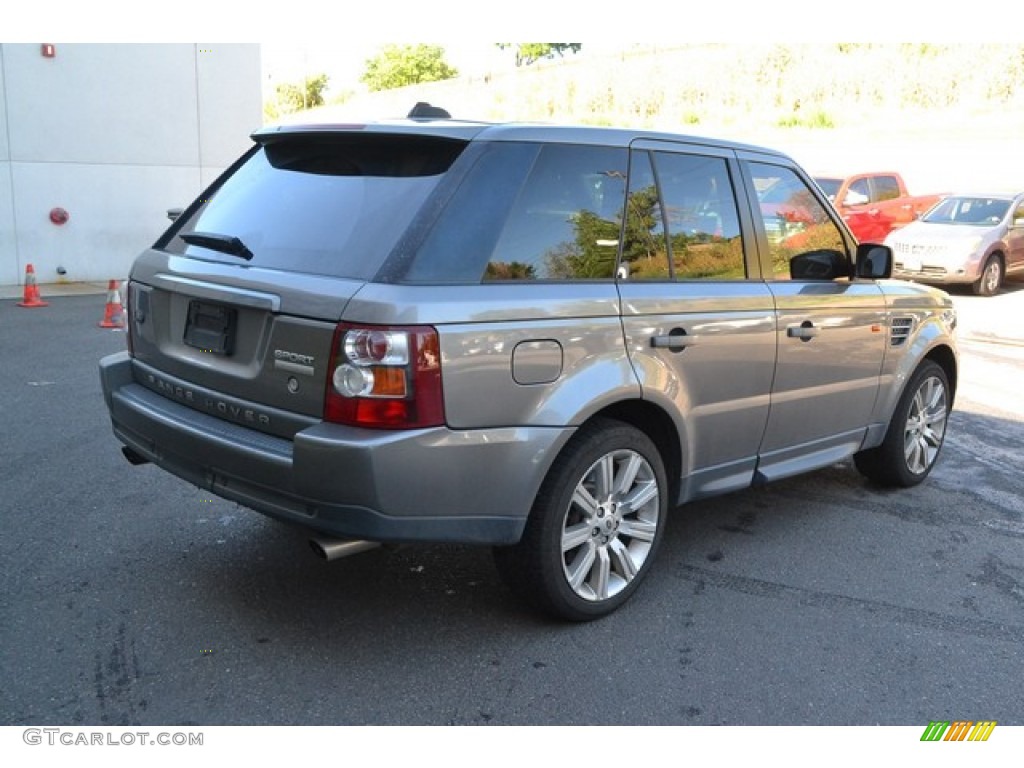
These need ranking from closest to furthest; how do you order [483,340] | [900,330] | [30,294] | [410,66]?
[483,340] < [900,330] < [30,294] < [410,66]

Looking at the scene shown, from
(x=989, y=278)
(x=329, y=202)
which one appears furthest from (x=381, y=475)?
(x=989, y=278)

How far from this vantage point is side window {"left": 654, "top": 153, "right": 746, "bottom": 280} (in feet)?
13.4

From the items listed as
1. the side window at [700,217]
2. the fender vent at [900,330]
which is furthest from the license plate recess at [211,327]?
the fender vent at [900,330]

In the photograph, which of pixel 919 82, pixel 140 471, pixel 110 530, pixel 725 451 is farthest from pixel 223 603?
pixel 919 82

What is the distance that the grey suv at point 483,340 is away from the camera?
10.2 feet

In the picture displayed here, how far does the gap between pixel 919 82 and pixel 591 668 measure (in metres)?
37.2

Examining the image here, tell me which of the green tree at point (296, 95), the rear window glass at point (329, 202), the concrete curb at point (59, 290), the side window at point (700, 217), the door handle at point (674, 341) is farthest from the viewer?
the green tree at point (296, 95)

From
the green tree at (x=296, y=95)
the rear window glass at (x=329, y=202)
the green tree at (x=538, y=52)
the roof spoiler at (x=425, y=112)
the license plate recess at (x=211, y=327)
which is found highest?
the green tree at (x=538, y=52)

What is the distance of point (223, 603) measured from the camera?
382cm

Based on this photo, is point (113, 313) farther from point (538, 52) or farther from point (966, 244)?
point (538, 52)

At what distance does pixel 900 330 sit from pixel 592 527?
8.28 ft

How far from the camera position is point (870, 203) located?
1742 cm

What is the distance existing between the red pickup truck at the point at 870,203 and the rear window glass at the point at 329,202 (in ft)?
47.7

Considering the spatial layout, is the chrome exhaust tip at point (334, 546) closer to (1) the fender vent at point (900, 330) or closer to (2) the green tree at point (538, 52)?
(1) the fender vent at point (900, 330)
